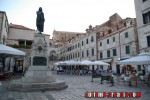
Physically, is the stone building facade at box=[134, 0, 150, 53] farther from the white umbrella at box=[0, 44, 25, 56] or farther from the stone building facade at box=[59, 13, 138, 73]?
the white umbrella at box=[0, 44, 25, 56]

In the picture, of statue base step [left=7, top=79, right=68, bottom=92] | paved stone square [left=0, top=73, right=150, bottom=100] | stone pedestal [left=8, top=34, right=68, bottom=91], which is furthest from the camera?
stone pedestal [left=8, top=34, right=68, bottom=91]

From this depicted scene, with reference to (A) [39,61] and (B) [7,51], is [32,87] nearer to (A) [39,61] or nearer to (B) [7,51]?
(A) [39,61]

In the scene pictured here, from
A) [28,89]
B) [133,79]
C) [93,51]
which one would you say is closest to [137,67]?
[133,79]

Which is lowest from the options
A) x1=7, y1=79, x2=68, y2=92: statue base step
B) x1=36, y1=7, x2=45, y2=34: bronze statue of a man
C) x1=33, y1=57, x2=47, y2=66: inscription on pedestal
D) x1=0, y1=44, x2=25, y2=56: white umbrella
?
x1=7, y1=79, x2=68, y2=92: statue base step

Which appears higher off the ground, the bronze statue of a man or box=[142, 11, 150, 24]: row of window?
box=[142, 11, 150, 24]: row of window

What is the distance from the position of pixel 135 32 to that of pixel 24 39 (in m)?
23.1

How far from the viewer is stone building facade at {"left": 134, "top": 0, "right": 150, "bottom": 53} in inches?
703

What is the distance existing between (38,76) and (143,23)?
1600cm

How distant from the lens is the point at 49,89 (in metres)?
8.48

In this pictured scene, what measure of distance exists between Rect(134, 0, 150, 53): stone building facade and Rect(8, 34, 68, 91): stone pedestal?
1347 centimetres

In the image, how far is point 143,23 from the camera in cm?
1861

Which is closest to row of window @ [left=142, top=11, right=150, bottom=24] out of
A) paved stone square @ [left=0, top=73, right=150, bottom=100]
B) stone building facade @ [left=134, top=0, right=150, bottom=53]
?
stone building facade @ [left=134, top=0, right=150, bottom=53]

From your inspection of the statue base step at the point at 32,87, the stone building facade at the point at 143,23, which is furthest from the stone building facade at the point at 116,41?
the statue base step at the point at 32,87

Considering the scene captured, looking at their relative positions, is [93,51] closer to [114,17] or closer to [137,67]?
[114,17]
